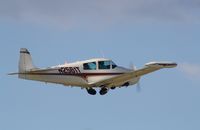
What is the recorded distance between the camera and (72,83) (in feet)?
253

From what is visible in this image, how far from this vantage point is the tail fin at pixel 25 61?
77.0 m

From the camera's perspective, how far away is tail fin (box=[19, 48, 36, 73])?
253 ft

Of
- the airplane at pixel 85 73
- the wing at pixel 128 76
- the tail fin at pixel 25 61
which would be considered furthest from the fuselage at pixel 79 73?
the tail fin at pixel 25 61

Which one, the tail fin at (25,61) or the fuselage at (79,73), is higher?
the tail fin at (25,61)

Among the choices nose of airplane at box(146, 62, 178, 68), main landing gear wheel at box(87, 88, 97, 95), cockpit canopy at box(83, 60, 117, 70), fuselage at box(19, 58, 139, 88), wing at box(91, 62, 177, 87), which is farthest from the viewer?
main landing gear wheel at box(87, 88, 97, 95)

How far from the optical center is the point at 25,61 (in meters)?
77.8

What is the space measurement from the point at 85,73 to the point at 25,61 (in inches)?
180

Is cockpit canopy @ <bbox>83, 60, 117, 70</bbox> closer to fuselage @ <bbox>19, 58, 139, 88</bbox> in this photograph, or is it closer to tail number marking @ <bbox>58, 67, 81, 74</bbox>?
fuselage @ <bbox>19, 58, 139, 88</bbox>

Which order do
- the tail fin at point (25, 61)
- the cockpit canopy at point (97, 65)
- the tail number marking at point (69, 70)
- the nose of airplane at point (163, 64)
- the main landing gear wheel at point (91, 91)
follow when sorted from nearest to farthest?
the nose of airplane at point (163, 64), the tail fin at point (25, 61), the tail number marking at point (69, 70), the cockpit canopy at point (97, 65), the main landing gear wheel at point (91, 91)

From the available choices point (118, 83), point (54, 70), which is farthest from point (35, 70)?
point (118, 83)

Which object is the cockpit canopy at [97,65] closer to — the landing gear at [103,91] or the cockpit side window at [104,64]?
the cockpit side window at [104,64]

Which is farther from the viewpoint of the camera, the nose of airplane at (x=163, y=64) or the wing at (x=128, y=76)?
the wing at (x=128, y=76)

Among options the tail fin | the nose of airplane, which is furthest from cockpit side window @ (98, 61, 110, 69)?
the tail fin

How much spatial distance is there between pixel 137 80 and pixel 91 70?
17.1 feet
